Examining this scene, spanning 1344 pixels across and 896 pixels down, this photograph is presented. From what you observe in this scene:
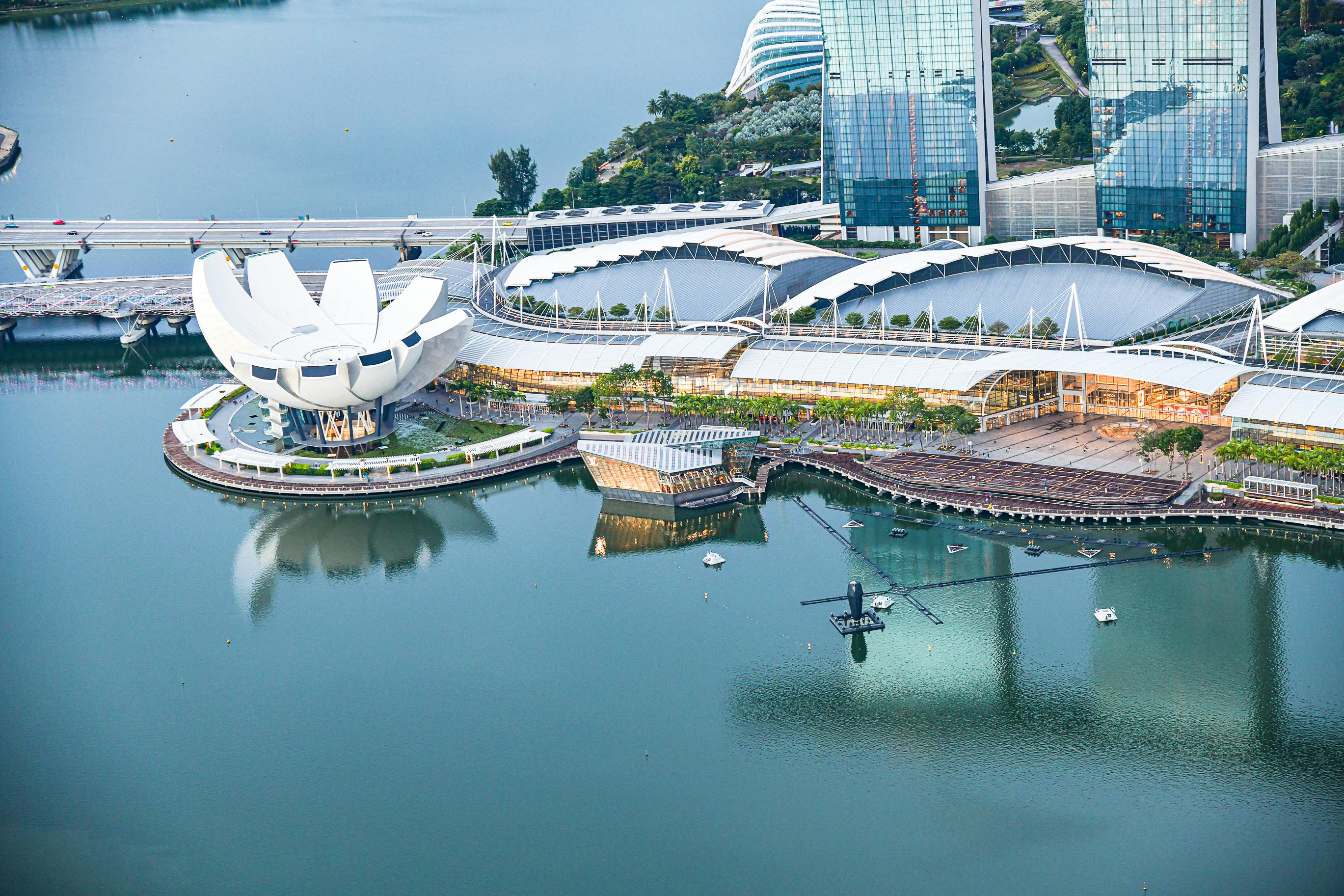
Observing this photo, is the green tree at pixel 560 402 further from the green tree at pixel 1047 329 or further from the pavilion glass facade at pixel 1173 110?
the pavilion glass facade at pixel 1173 110

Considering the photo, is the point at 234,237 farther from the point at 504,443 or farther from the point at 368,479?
the point at 368,479

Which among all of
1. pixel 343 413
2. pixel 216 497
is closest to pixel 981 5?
pixel 343 413

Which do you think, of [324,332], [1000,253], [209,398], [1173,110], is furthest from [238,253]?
[1173,110]

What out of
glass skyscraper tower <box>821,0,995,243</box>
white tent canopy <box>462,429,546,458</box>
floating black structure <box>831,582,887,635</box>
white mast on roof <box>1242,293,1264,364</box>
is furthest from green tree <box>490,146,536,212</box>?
floating black structure <box>831,582,887,635</box>

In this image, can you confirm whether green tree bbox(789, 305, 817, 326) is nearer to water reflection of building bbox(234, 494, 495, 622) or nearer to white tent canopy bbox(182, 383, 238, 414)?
water reflection of building bbox(234, 494, 495, 622)

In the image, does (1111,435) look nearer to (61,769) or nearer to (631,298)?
(631,298)

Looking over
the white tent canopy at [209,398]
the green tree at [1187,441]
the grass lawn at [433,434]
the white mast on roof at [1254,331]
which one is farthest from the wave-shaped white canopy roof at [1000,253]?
the white tent canopy at [209,398]

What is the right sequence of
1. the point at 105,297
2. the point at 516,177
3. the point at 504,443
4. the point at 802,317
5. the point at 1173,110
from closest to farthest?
the point at 504,443
the point at 802,317
the point at 1173,110
the point at 105,297
the point at 516,177
